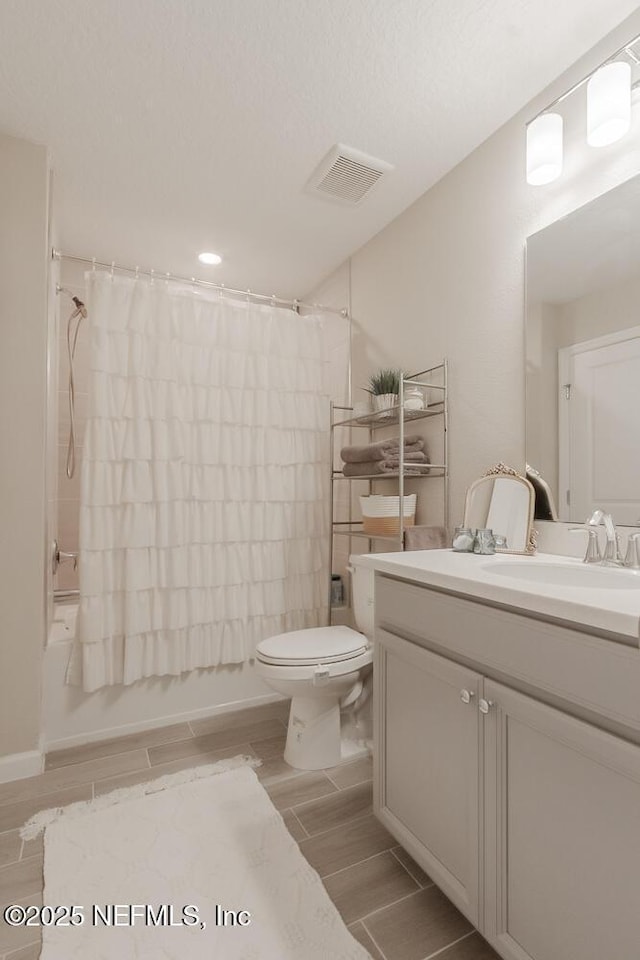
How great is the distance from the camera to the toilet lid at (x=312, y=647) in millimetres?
1729

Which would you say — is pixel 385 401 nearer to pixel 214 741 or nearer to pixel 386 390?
pixel 386 390

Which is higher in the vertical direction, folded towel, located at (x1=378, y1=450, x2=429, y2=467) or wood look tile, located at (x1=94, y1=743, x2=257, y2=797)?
folded towel, located at (x1=378, y1=450, x2=429, y2=467)

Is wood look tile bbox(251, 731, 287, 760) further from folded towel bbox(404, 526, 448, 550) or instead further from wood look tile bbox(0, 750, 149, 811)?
folded towel bbox(404, 526, 448, 550)

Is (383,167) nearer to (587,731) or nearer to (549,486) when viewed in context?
(549,486)

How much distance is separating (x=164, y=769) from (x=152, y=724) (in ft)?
1.23

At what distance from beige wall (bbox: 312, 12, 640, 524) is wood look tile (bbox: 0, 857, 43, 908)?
5.71 feet

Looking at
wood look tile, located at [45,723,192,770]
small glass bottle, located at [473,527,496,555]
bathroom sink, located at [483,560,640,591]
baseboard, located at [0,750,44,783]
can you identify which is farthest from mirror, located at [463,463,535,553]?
baseboard, located at [0,750,44,783]

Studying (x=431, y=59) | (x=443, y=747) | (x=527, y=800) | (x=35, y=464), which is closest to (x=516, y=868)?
(x=527, y=800)

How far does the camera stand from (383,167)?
1.91 m

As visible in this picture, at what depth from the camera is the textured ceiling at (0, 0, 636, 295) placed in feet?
4.38

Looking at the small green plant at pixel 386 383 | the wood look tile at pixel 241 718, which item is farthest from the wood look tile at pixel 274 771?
the small green plant at pixel 386 383

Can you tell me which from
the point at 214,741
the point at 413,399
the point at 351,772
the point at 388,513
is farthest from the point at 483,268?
the point at 214,741

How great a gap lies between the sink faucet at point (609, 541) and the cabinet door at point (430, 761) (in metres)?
0.52

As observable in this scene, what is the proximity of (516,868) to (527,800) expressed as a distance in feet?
0.49
